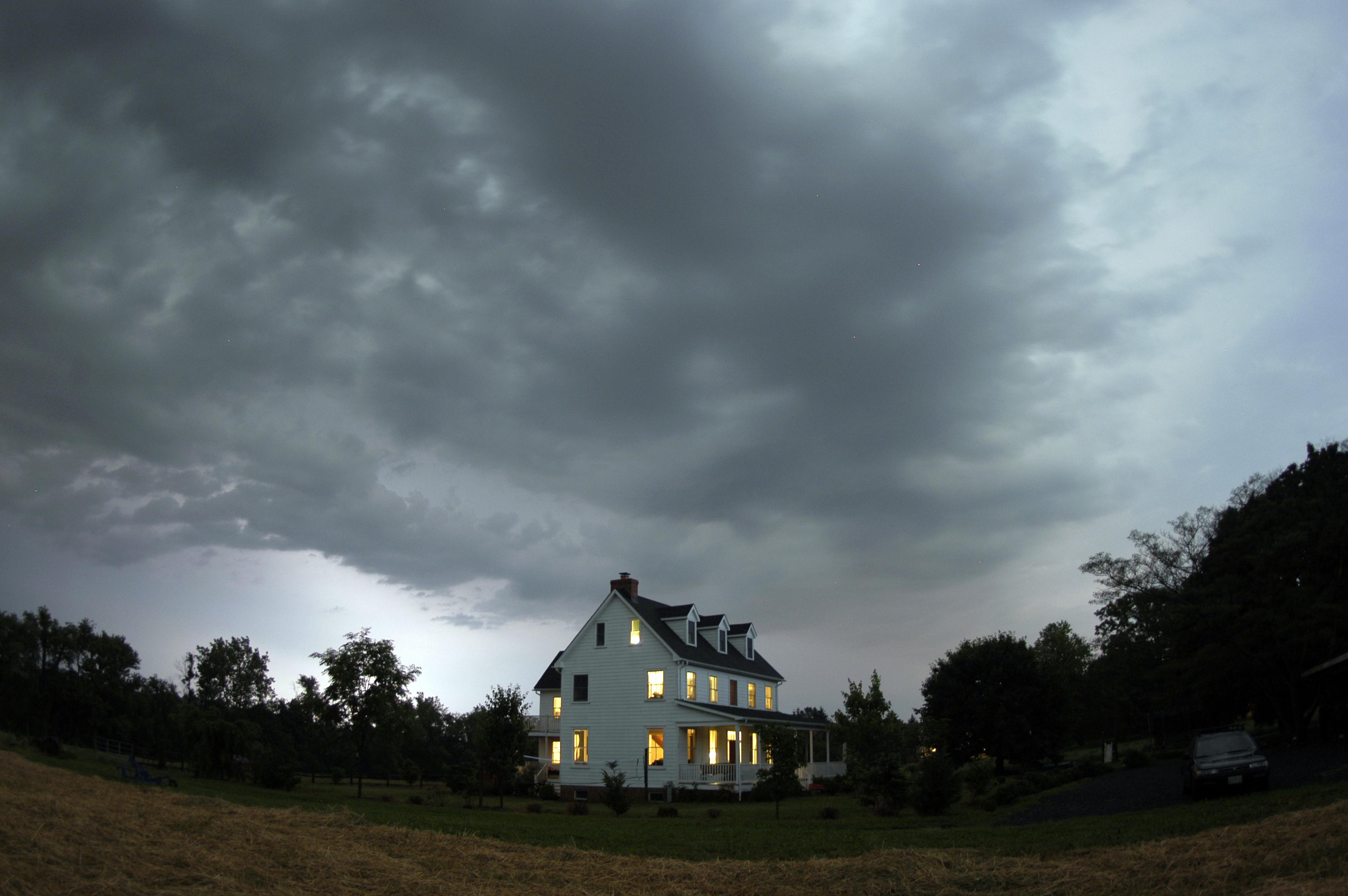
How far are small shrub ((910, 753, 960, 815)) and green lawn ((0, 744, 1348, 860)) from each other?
399mm

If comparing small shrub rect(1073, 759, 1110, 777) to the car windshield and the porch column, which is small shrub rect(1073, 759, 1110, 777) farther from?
the car windshield

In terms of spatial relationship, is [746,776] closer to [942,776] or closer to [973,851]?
[942,776]

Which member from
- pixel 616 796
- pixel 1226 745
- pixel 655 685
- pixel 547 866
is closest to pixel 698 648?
pixel 655 685

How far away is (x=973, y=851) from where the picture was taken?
35.2 ft

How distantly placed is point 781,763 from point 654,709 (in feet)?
43.7

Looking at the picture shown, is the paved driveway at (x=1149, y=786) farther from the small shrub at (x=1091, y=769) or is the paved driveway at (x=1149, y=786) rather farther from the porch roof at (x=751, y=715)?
the porch roof at (x=751, y=715)

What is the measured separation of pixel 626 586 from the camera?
40.8 m

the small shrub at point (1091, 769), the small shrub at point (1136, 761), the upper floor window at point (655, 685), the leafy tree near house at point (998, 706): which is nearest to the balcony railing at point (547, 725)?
the upper floor window at point (655, 685)

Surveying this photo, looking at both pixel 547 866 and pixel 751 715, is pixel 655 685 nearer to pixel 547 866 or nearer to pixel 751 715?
pixel 751 715

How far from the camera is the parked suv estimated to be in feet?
61.4

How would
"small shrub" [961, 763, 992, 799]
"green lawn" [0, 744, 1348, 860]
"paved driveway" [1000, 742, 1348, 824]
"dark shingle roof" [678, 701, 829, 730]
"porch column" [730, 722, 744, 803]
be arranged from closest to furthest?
"green lawn" [0, 744, 1348, 860], "paved driveway" [1000, 742, 1348, 824], "small shrub" [961, 763, 992, 799], "porch column" [730, 722, 744, 803], "dark shingle roof" [678, 701, 829, 730]

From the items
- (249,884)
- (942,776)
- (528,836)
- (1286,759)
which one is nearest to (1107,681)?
(1286,759)

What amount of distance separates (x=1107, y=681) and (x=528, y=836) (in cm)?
5644

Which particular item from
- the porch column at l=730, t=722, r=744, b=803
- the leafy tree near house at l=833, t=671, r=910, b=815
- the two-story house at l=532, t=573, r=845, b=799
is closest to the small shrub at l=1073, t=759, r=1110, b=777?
the leafy tree near house at l=833, t=671, r=910, b=815
